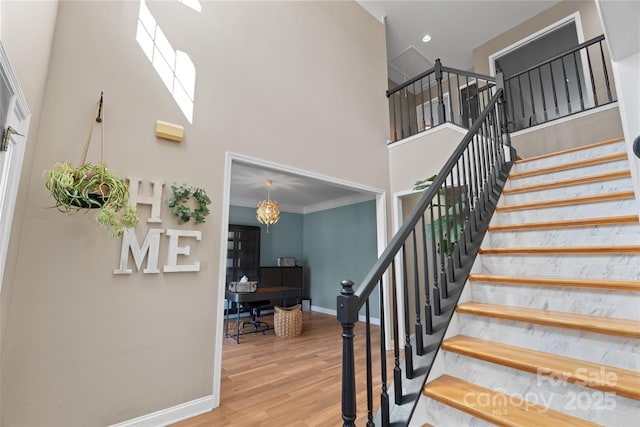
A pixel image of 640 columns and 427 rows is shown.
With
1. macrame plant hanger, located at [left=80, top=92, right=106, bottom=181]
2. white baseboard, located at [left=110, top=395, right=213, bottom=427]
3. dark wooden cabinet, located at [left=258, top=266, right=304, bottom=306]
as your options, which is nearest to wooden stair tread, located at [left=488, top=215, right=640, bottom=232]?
white baseboard, located at [left=110, top=395, right=213, bottom=427]

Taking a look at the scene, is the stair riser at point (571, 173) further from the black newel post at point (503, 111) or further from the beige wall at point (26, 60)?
the beige wall at point (26, 60)

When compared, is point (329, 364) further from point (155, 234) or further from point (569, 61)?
point (569, 61)

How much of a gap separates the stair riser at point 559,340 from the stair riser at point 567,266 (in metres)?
0.51

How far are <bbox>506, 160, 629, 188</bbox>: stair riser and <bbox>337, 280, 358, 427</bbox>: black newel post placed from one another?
2.52m

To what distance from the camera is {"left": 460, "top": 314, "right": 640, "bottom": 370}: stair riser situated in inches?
51.3

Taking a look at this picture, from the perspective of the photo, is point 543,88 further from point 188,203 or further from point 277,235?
point 277,235

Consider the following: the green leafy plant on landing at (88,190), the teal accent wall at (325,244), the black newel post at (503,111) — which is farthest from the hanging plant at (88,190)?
the teal accent wall at (325,244)

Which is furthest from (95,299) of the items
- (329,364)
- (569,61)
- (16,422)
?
(569,61)

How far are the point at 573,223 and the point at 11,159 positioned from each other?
11.2 feet

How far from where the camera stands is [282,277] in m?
6.99

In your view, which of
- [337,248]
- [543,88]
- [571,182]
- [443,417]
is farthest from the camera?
[337,248]

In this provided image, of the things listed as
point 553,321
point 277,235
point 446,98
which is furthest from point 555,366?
point 277,235

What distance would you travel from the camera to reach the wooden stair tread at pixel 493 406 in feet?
3.97

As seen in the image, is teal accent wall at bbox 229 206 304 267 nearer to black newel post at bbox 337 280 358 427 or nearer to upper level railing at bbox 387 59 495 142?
upper level railing at bbox 387 59 495 142
